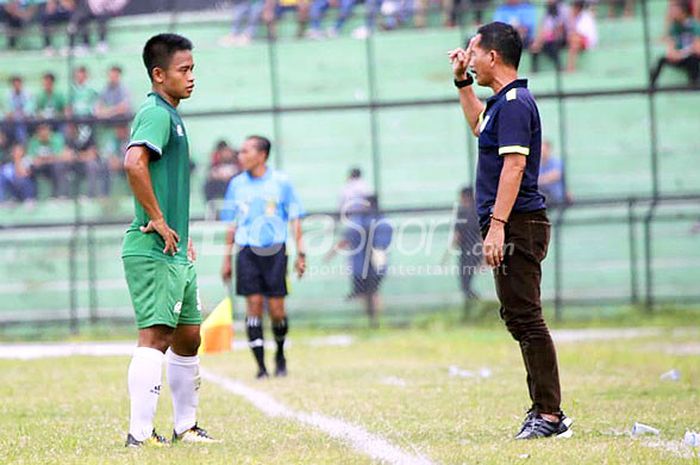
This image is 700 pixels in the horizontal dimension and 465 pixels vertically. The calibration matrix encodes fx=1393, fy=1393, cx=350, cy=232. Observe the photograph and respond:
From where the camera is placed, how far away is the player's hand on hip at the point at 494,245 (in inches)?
291

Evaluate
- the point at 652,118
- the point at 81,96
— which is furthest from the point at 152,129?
the point at 652,118

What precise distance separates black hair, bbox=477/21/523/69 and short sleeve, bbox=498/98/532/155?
1.07 feet

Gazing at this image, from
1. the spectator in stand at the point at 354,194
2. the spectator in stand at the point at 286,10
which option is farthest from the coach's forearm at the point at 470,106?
the spectator in stand at the point at 286,10

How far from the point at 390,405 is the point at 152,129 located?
10.7 ft

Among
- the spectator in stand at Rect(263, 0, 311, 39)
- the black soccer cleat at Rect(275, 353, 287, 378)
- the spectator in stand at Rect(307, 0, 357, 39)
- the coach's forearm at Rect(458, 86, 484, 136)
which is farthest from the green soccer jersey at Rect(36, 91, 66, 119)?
the coach's forearm at Rect(458, 86, 484, 136)

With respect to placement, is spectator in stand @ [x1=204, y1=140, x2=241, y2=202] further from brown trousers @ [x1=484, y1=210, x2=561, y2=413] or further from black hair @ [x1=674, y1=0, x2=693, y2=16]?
brown trousers @ [x1=484, y1=210, x2=561, y2=413]

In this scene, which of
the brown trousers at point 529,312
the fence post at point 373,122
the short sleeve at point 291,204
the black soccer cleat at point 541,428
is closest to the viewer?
the black soccer cleat at point 541,428

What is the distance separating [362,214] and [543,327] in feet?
42.7

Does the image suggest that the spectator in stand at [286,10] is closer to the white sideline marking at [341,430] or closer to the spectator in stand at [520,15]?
the spectator in stand at [520,15]

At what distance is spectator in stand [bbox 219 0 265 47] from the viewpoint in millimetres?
23141

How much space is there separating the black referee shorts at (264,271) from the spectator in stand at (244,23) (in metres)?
10.1

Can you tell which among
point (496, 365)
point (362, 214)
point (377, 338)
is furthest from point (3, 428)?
point (362, 214)

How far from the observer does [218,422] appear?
29.7 ft

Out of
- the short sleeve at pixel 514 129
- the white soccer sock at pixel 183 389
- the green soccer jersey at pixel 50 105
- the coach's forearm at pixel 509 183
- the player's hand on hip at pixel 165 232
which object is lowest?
the white soccer sock at pixel 183 389
